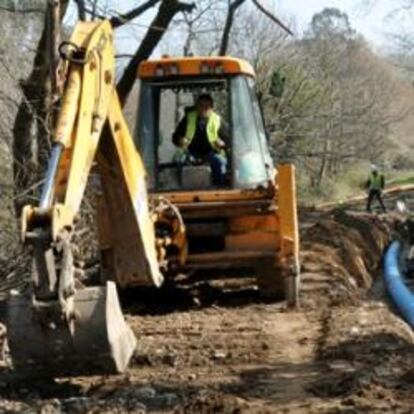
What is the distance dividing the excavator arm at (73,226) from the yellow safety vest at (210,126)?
91.8 inches

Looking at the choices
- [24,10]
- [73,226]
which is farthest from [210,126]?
[24,10]

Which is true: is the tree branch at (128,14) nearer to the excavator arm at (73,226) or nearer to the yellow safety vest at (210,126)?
the yellow safety vest at (210,126)

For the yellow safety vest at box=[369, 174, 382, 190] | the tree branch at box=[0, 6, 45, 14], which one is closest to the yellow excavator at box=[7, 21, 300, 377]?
the tree branch at box=[0, 6, 45, 14]

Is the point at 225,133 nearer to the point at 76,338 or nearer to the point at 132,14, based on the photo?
the point at 76,338

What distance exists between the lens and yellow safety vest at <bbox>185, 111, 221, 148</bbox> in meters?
10.9

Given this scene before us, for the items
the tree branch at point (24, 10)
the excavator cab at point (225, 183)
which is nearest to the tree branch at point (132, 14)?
the tree branch at point (24, 10)

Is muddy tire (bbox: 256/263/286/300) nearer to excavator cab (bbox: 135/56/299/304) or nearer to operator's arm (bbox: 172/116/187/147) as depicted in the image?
excavator cab (bbox: 135/56/299/304)

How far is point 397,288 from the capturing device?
15.1 metres

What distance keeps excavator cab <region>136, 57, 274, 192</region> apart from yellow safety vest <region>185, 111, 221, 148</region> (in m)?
0.09

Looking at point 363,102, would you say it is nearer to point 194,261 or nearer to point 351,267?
point 351,267

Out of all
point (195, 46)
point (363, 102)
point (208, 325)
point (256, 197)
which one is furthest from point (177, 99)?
point (363, 102)

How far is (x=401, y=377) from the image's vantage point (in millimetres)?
7316

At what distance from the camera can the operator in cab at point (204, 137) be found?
35.8ft

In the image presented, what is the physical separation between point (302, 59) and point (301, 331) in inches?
1111
